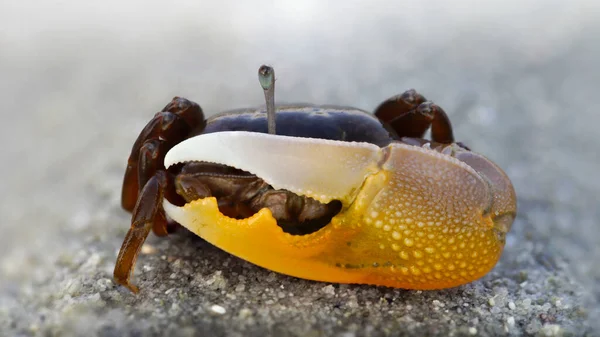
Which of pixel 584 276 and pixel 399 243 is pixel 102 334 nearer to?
pixel 399 243

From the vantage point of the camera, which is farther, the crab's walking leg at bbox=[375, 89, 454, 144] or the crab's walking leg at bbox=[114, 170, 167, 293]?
the crab's walking leg at bbox=[375, 89, 454, 144]

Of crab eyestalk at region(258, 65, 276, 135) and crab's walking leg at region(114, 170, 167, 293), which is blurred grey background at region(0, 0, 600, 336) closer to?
crab's walking leg at region(114, 170, 167, 293)

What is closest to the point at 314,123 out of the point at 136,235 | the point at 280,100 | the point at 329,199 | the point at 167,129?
the point at 329,199

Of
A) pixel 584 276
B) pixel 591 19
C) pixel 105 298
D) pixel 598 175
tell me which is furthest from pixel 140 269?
pixel 591 19

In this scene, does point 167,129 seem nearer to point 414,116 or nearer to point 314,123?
point 314,123

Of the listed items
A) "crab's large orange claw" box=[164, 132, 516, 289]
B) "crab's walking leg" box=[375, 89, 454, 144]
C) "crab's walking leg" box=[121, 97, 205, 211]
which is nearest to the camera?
"crab's large orange claw" box=[164, 132, 516, 289]

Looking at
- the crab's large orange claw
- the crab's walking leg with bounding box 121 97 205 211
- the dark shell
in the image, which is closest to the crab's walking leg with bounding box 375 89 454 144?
the dark shell
